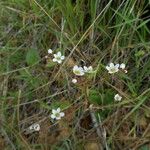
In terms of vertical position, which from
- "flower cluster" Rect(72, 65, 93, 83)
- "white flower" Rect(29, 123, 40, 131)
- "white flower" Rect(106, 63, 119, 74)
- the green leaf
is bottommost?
"white flower" Rect(29, 123, 40, 131)

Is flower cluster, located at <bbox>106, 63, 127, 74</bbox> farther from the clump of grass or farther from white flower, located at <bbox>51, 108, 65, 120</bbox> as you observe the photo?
white flower, located at <bbox>51, 108, 65, 120</bbox>

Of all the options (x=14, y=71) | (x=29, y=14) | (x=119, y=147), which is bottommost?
(x=119, y=147)

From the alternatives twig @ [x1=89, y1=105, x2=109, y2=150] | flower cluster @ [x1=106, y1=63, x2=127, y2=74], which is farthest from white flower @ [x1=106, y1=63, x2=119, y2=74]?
twig @ [x1=89, y1=105, x2=109, y2=150]

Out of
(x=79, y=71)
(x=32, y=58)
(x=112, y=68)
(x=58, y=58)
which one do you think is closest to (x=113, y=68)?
(x=112, y=68)

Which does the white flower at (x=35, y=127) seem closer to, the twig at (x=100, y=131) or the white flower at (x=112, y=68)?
the twig at (x=100, y=131)

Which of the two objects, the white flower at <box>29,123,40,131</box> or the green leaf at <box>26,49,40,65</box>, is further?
the green leaf at <box>26,49,40,65</box>

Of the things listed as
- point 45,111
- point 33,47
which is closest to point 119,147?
point 45,111

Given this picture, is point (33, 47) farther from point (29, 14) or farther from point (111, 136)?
point (111, 136)

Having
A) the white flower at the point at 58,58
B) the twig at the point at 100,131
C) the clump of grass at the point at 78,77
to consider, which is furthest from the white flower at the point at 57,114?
the white flower at the point at 58,58
